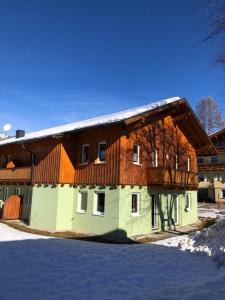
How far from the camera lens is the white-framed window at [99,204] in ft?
51.9

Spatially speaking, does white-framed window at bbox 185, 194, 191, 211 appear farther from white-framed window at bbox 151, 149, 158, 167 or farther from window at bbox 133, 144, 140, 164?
window at bbox 133, 144, 140, 164

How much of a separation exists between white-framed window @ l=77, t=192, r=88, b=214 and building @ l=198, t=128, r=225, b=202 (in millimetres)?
28797

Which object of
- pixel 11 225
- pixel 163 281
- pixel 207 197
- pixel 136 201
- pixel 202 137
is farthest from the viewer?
pixel 207 197

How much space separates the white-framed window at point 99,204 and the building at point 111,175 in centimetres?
6

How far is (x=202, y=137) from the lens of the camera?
22.4 m

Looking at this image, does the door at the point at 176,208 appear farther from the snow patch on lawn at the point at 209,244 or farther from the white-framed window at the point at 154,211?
the snow patch on lawn at the point at 209,244

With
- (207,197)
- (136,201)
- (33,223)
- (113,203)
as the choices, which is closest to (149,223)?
(136,201)

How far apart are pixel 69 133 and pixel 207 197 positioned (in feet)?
105

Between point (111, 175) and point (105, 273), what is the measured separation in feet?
25.3

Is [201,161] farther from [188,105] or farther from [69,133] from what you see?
[69,133]

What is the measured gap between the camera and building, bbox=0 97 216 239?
15.3 metres

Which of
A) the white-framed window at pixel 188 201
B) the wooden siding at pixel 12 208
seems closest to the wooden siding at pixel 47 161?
the wooden siding at pixel 12 208

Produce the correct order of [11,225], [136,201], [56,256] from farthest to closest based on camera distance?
[11,225]
[136,201]
[56,256]

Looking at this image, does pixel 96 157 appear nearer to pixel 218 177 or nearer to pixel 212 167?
pixel 212 167
